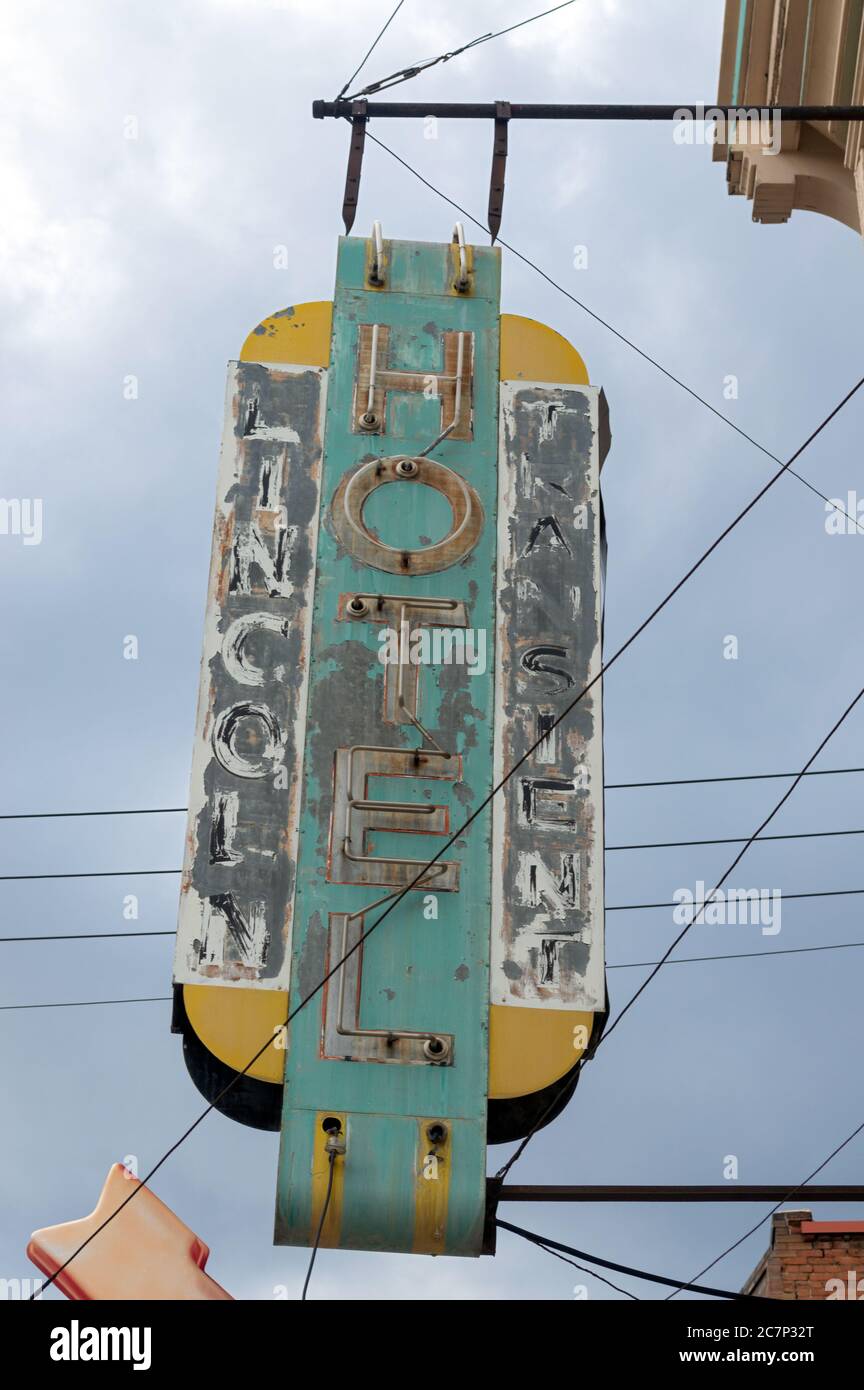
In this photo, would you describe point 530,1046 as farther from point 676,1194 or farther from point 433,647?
point 433,647

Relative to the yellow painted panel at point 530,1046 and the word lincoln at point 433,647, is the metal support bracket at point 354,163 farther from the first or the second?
the yellow painted panel at point 530,1046

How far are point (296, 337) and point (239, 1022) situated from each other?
18.2 feet

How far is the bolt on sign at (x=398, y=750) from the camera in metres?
11.1

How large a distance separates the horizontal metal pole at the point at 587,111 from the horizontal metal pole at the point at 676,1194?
6.91 metres

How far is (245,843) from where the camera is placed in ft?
38.7

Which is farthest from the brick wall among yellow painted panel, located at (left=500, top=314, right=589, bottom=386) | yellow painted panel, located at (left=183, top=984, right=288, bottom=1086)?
yellow painted panel, located at (left=500, top=314, right=589, bottom=386)

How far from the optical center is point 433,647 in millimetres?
12547

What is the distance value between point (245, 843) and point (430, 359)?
171 inches

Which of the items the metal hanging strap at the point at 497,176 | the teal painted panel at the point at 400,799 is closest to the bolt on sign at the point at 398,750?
the teal painted panel at the point at 400,799

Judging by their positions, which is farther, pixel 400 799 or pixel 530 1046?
pixel 400 799

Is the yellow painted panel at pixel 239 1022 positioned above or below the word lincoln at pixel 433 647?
below

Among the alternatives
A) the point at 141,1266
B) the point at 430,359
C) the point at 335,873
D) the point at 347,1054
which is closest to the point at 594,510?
the point at 430,359

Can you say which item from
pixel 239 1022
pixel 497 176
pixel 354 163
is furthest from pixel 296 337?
pixel 239 1022

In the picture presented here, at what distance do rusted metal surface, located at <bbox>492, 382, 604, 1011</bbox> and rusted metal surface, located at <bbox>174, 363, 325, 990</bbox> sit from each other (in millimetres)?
1449
